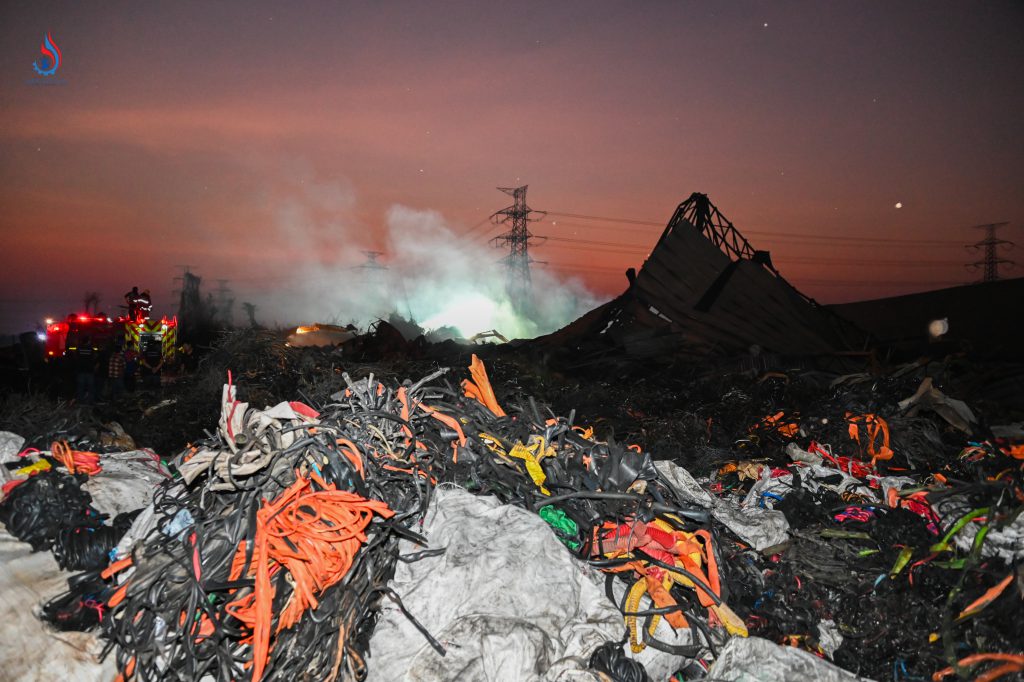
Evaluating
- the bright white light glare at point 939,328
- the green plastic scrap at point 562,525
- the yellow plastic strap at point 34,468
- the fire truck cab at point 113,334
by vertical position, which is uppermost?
the bright white light glare at point 939,328

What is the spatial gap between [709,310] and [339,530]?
35.5ft

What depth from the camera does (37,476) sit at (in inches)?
117

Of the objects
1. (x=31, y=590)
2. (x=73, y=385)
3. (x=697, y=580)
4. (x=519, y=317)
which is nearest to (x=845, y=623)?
(x=697, y=580)

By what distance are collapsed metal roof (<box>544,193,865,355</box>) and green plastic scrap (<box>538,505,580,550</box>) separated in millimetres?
8655

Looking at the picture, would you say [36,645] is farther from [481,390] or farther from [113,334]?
[113,334]

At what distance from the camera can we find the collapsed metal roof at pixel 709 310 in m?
11.4

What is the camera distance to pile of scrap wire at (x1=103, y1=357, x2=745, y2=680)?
2.20m

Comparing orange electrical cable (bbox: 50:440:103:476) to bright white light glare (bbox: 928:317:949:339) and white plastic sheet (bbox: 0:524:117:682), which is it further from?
bright white light glare (bbox: 928:317:949:339)

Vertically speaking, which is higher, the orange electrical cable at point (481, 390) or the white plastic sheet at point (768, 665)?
the orange electrical cable at point (481, 390)

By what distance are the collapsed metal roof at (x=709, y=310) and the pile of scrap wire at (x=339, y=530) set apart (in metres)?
8.49

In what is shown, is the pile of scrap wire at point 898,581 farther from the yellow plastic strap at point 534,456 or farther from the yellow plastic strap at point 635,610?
the yellow plastic strap at point 534,456

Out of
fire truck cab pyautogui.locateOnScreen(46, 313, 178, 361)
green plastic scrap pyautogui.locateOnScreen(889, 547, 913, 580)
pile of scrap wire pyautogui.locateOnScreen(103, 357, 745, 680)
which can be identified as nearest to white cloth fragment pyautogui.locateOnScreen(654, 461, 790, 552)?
pile of scrap wire pyautogui.locateOnScreen(103, 357, 745, 680)

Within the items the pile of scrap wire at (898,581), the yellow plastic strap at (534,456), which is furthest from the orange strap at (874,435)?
the yellow plastic strap at (534,456)

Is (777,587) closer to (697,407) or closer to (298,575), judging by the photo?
(298,575)
